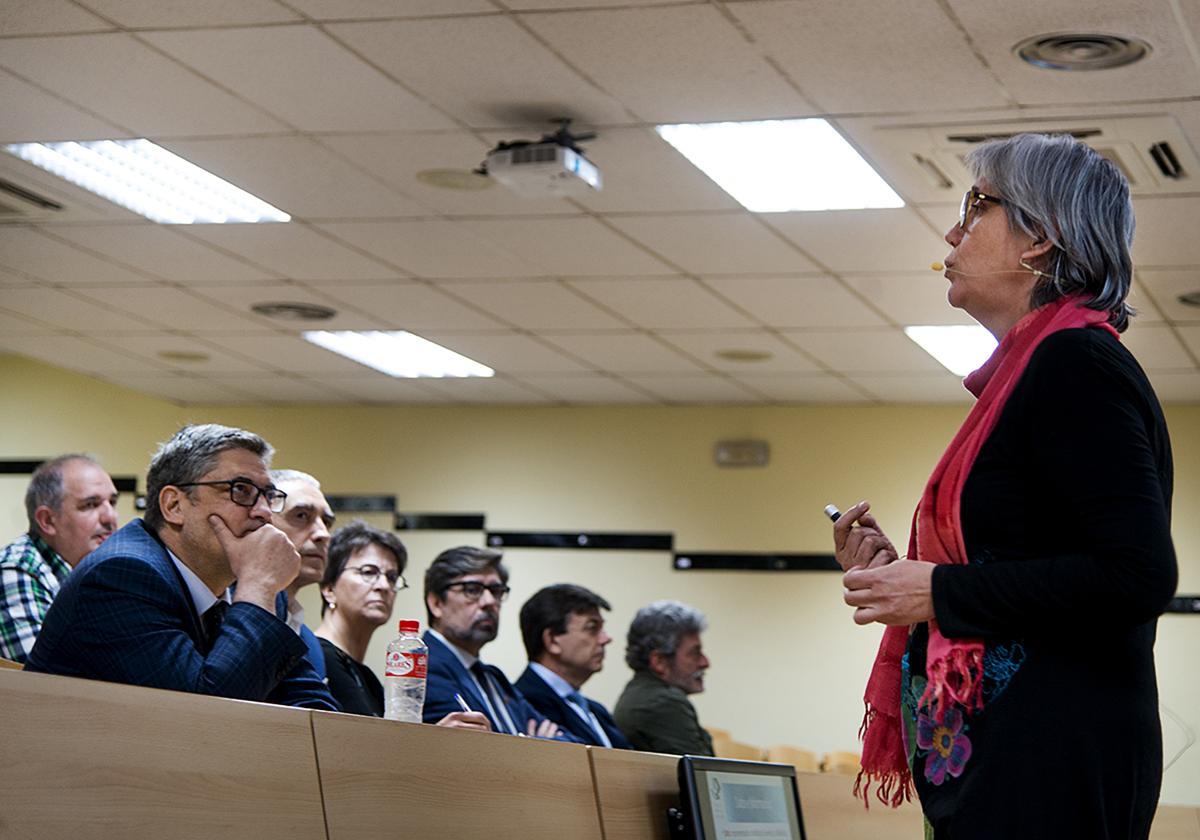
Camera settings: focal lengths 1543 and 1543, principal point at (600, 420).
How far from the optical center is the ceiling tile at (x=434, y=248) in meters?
6.69

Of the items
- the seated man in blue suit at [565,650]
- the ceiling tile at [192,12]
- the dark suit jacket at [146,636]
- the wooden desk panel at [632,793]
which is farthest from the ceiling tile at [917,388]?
the dark suit jacket at [146,636]

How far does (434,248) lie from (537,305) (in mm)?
947

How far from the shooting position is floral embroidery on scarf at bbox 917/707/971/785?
1609 mm

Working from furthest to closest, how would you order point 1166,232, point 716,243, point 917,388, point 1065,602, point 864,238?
point 917,388 → point 716,243 → point 864,238 → point 1166,232 → point 1065,602

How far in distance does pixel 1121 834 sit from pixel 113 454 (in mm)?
10309

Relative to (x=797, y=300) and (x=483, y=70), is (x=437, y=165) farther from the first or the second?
(x=797, y=300)

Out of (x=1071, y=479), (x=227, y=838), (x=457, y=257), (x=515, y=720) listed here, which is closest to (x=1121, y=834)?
(x=1071, y=479)

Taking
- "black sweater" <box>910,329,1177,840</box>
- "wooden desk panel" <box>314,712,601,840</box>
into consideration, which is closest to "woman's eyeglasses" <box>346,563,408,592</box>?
"wooden desk panel" <box>314,712,601,840</box>

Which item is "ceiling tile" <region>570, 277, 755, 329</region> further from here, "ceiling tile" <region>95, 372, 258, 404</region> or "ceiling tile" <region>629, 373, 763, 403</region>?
"ceiling tile" <region>95, 372, 258, 404</region>

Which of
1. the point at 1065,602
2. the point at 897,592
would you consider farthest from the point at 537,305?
the point at 1065,602

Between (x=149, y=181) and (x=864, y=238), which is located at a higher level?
(x=149, y=181)

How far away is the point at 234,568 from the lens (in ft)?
8.94

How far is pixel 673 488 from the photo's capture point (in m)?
10.2

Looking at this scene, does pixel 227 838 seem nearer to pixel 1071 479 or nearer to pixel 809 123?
pixel 1071 479
